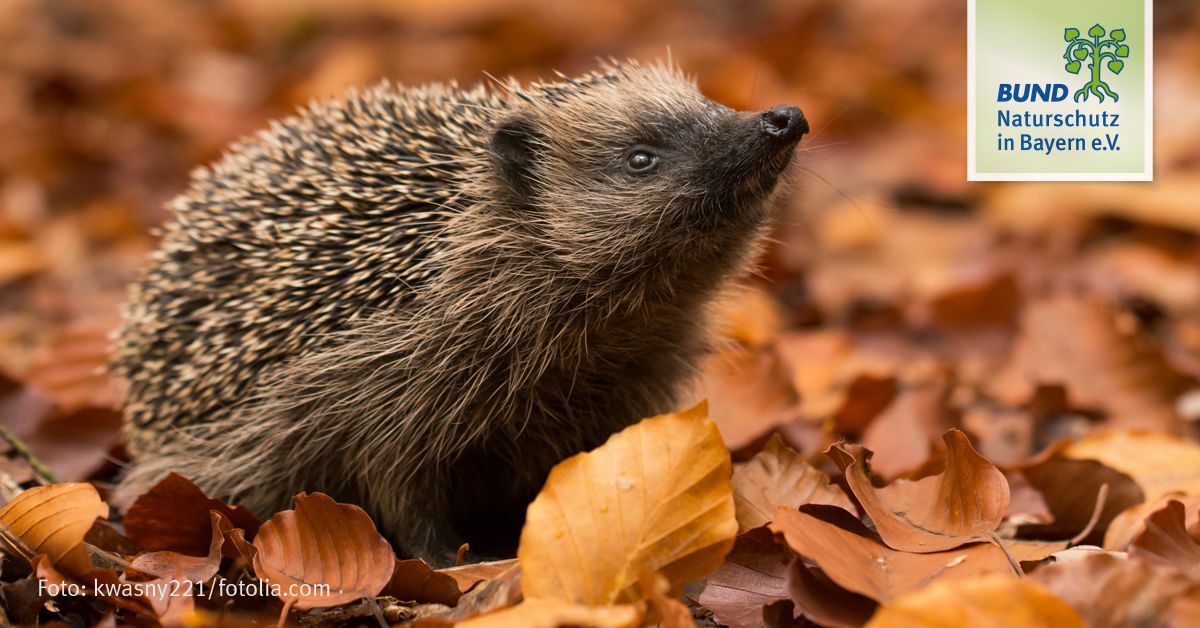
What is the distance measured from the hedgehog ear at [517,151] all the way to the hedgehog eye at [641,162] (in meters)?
0.35

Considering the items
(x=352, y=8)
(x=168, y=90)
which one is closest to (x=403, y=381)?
(x=168, y=90)

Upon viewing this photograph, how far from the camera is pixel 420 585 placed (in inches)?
139

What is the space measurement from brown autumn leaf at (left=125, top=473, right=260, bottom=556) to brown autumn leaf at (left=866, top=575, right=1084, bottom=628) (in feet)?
7.41

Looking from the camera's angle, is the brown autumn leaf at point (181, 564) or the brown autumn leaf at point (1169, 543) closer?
the brown autumn leaf at point (1169, 543)

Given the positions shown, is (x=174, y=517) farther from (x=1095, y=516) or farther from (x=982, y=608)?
(x=1095, y=516)

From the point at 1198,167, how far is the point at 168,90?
28.5 feet

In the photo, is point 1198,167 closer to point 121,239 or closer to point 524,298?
point 524,298

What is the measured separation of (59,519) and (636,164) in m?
2.27

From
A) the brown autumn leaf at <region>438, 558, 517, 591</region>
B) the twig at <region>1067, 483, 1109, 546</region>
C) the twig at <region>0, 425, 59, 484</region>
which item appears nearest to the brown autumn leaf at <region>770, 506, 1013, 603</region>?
the twig at <region>1067, 483, 1109, 546</region>

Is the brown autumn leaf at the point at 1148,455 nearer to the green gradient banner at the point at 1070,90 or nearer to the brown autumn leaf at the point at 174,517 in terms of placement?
the green gradient banner at the point at 1070,90

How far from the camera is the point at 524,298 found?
4.42 meters

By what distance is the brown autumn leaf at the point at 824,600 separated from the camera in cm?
305

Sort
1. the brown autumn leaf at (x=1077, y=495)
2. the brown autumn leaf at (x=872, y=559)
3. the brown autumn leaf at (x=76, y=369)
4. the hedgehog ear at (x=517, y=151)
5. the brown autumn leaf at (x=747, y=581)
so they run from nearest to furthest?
1. the brown autumn leaf at (x=872, y=559)
2. the brown autumn leaf at (x=747, y=581)
3. the brown autumn leaf at (x=1077, y=495)
4. the hedgehog ear at (x=517, y=151)
5. the brown autumn leaf at (x=76, y=369)

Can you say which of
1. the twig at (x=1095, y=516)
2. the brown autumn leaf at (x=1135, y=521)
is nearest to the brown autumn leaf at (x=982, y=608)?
the brown autumn leaf at (x=1135, y=521)
